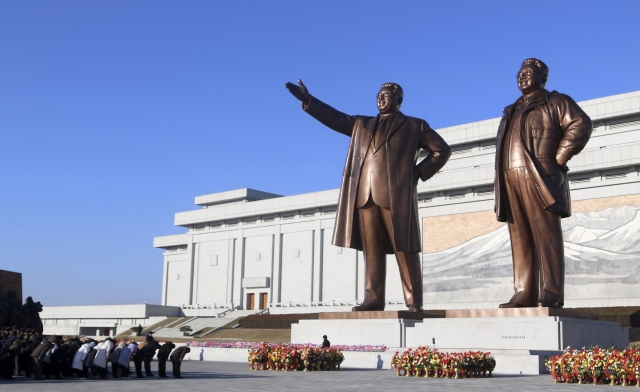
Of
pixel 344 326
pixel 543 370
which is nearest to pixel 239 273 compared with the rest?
pixel 344 326

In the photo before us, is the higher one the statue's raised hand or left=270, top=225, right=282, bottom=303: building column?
the statue's raised hand

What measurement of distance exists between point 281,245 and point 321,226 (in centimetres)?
391

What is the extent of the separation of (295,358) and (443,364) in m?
2.77

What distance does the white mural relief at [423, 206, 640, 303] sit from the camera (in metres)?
32.2

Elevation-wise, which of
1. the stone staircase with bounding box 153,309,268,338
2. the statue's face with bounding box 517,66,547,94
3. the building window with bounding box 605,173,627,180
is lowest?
the stone staircase with bounding box 153,309,268,338

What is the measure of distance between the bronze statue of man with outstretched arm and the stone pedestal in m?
0.53

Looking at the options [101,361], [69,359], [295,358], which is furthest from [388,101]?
[69,359]

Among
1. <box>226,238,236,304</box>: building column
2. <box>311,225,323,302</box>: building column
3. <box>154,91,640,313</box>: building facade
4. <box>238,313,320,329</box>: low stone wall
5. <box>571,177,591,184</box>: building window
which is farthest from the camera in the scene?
<box>226,238,236,304</box>: building column

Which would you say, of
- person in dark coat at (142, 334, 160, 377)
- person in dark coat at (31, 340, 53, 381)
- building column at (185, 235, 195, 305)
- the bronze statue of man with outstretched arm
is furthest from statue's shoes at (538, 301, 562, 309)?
building column at (185, 235, 195, 305)

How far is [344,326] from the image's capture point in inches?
521

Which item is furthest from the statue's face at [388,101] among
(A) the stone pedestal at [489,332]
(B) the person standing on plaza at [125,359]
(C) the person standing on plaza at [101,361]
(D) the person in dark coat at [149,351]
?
(C) the person standing on plaza at [101,361]

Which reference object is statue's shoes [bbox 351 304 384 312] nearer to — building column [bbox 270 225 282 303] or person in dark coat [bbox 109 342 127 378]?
person in dark coat [bbox 109 342 127 378]

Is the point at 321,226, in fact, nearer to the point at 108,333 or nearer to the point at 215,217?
the point at 215,217

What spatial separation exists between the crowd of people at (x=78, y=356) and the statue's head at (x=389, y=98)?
5.75 meters
